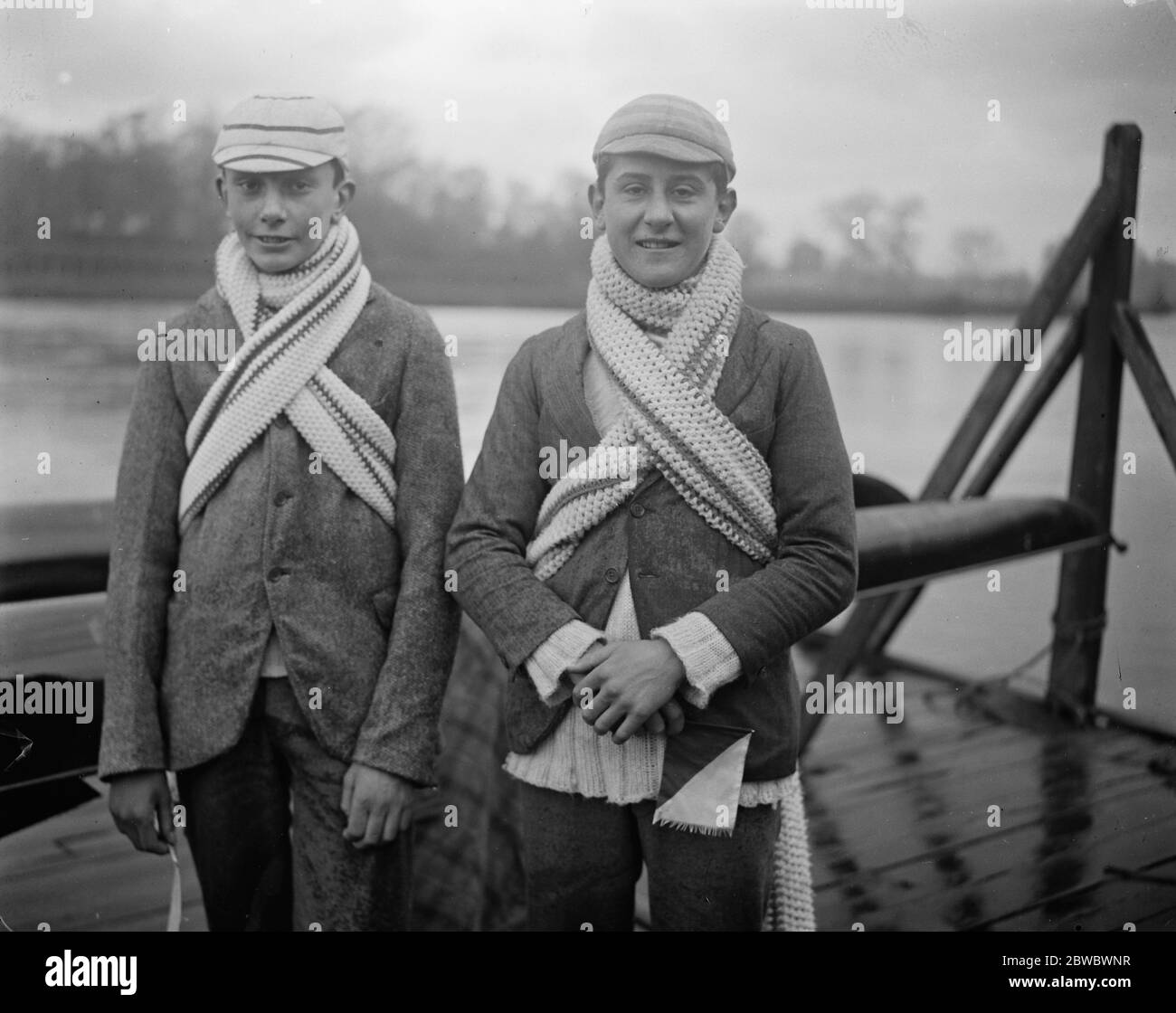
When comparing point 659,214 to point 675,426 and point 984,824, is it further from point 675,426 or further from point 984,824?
point 984,824

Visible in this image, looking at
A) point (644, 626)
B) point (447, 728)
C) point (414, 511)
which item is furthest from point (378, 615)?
point (447, 728)

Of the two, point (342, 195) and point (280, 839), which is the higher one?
point (342, 195)

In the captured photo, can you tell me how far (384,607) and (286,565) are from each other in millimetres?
163

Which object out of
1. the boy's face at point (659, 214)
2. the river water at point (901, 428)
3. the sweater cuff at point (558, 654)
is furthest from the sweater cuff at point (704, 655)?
the river water at point (901, 428)

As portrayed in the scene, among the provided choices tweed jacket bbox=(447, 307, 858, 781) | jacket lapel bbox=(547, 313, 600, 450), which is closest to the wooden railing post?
→ tweed jacket bbox=(447, 307, 858, 781)

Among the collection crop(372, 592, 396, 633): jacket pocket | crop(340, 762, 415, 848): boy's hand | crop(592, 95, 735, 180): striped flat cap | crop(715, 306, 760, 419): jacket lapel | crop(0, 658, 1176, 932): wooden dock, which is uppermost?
crop(592, 95, 735, 180): striped flat cap

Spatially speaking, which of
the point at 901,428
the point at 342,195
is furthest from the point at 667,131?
the point at 901,428

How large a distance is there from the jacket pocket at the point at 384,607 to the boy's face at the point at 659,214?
616 millimetres

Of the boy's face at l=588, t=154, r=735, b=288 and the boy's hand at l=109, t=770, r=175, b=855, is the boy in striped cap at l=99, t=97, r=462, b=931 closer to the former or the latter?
the boy's hand at l=109, t=770, r=175, b=855

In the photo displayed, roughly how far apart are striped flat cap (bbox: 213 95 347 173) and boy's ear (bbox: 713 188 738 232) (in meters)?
0.60

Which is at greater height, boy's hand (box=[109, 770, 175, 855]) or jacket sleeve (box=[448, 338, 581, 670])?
jacket sleeve (box=[448, 338, 581, 670])

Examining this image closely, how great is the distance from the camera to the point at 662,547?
5.95ft

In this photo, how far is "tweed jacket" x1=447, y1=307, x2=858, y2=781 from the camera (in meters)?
1.75
